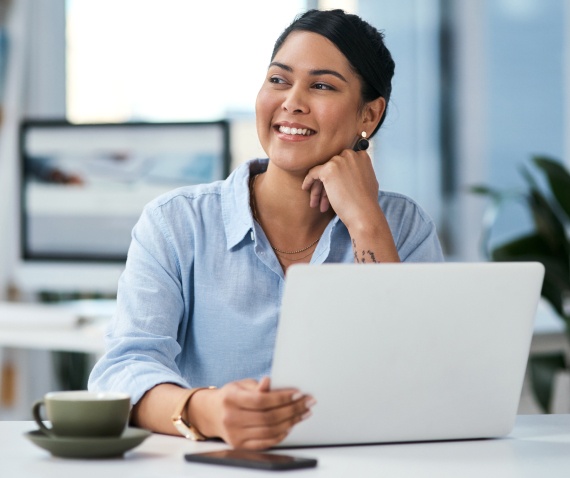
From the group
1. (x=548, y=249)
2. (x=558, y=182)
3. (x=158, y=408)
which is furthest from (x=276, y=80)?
(x=548, y=249)

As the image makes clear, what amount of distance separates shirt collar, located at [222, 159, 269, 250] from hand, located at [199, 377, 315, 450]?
0.56 m

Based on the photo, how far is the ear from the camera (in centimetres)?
194

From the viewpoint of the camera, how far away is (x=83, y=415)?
1131 mm

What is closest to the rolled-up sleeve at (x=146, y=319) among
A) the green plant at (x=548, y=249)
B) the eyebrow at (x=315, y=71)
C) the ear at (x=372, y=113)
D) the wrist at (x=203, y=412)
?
the wrist at (x=203, y=412)

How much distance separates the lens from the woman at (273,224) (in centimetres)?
169

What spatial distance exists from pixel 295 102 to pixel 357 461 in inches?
31.4

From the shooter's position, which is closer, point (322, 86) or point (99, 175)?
point (322, 86)

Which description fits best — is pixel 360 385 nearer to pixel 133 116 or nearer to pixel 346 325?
pixel 346 325

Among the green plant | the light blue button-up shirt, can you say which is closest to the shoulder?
the light blue button-up shirt

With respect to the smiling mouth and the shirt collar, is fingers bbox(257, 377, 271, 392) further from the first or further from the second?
the smiling mouth

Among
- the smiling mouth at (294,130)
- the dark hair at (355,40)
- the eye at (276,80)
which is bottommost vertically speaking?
the smiling mouth at (294,130)

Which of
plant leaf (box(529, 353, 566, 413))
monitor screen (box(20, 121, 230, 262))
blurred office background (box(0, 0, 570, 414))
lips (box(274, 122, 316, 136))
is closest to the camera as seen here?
lips (box(274, 122, 316, 136))

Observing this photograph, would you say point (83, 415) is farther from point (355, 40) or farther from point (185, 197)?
point (355, 40)

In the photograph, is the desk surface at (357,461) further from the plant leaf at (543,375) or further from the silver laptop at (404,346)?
the plant leaf at (543,375)
